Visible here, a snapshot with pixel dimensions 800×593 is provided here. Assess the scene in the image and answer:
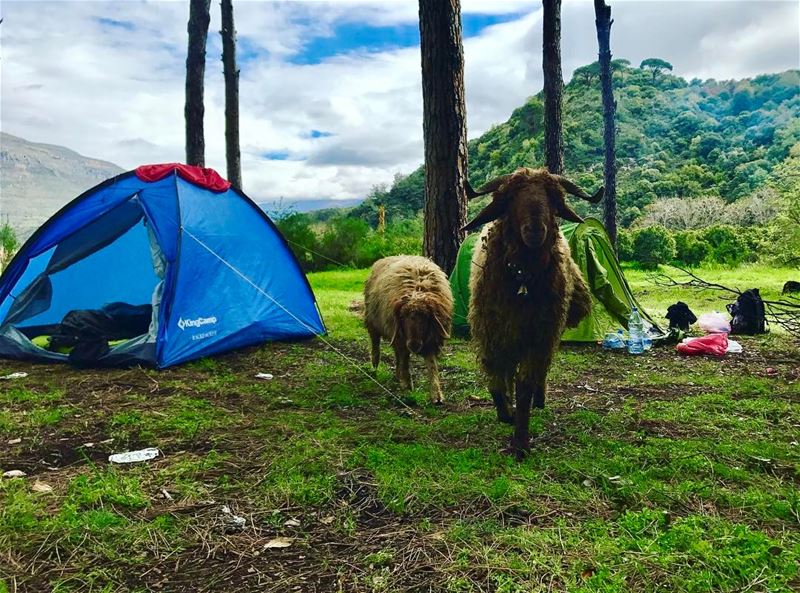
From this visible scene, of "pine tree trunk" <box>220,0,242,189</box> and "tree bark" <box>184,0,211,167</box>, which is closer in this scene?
"tree bark" <box>184,0,211,167</box>

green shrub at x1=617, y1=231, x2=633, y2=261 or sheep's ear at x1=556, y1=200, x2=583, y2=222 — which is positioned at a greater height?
green shrub at x1=617, y1=231, x2=633, y2=261

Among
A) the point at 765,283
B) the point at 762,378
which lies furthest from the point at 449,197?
the point at 765,283

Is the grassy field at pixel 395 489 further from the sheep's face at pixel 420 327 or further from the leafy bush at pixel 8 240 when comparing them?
the leafy bush at pixel 8 240

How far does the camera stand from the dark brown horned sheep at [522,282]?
418cm

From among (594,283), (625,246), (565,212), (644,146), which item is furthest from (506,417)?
(644,146)

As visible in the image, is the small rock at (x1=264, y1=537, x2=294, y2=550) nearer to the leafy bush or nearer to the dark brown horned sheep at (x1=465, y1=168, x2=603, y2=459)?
the dark brown horned sheep at (x1=465, y1=168, x2=603, y2=459)

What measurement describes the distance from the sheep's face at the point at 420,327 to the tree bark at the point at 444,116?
3178mm

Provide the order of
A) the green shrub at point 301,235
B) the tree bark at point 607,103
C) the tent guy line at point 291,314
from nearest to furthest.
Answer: the tent guy line at point 291,314 < the tree bark at point 607,103 < the green shrub at point 301,235

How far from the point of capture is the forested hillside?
4050cm

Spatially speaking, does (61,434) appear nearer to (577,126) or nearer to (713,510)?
(713,510)

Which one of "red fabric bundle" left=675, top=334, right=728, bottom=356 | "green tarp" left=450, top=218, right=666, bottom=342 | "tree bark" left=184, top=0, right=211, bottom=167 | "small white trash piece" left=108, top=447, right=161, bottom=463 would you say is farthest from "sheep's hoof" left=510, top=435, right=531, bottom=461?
"tree bark" left=184, top=0, right=211, bottom=167

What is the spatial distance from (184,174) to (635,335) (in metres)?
6.60

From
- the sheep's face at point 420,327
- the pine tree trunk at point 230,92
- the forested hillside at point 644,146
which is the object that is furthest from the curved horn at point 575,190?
the forested hillside at point 644,146

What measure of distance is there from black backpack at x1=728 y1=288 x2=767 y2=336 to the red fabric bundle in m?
1.51
